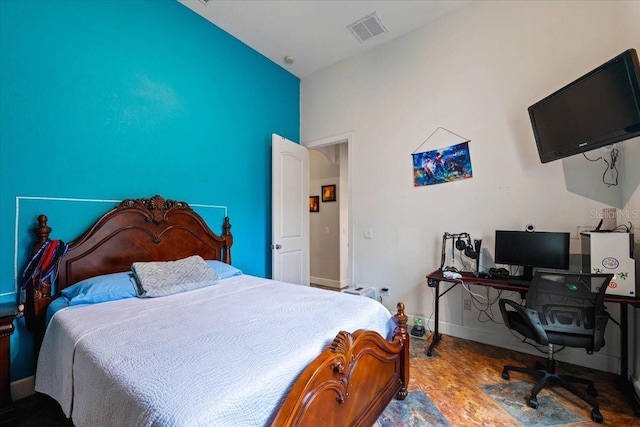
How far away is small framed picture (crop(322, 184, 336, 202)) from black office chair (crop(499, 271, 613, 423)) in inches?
142

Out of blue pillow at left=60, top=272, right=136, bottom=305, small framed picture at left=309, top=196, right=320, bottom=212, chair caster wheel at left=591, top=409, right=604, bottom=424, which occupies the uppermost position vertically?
small framed picture at left=309, top=196, right=320, bottom=212

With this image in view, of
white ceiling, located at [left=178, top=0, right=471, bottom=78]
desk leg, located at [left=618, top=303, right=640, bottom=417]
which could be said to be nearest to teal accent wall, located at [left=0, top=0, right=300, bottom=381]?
white ceiling, located at [left=178, top=0, right=471, bottom=78]

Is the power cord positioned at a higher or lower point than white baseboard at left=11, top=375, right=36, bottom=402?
higher

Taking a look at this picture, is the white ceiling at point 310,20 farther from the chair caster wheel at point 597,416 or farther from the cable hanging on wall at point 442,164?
the chair caster wheel at point 597,416

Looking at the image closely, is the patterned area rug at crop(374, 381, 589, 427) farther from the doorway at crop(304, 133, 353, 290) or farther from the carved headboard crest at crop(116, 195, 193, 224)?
the doorway at crop(304, 133, 353, 290)

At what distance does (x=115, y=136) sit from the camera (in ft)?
7.68

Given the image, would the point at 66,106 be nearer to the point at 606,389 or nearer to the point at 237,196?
the point at 237,196

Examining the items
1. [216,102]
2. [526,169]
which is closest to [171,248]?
[216,102]

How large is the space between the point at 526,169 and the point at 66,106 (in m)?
3.86

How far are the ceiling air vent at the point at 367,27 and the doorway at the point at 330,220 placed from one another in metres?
1.83

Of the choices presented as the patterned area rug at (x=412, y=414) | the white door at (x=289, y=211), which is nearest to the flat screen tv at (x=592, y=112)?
the patterned area rug at (x=412, y=414)

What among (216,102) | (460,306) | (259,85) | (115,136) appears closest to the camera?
(115,136)

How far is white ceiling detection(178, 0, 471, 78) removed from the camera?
280 cm

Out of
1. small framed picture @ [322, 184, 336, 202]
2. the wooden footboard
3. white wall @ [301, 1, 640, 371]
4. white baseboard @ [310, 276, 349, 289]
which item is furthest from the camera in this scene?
small framed picture @ [322, 184, 336, 202]
